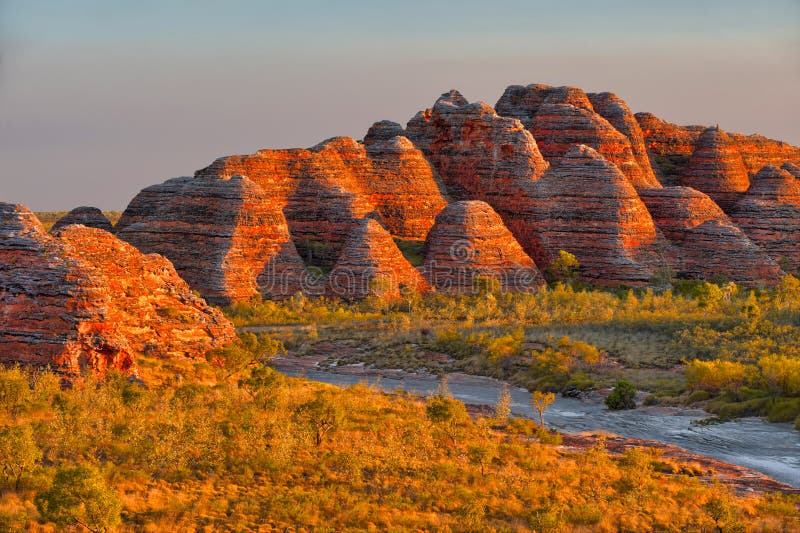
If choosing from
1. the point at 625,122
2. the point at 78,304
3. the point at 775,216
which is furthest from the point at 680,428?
the point at 625,122

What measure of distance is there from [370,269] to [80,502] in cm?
3757

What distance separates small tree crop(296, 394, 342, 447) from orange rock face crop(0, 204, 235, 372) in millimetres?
7004

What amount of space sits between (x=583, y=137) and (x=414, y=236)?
724 inches

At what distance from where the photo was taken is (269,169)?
61938 mm

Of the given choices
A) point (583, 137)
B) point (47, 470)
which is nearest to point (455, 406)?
point (47, 470)

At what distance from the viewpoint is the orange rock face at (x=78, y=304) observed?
27.9m

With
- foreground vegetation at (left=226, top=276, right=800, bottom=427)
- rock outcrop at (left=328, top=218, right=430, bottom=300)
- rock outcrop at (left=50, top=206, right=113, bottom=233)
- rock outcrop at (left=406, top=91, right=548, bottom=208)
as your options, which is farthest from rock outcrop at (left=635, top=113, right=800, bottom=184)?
rock outcrop at (left=50, top=206, right=113, bottom=233)

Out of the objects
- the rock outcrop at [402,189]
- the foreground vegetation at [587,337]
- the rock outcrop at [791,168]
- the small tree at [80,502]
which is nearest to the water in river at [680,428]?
the foreground vegetation at [587,337]

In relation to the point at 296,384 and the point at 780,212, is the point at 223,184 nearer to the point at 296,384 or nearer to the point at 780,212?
the point at 296,384

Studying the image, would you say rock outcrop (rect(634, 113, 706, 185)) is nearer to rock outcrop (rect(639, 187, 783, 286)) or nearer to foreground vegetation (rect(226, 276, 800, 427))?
rock outcrop (rect(639, 187, 783, 286))

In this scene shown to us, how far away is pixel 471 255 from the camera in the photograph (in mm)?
58562

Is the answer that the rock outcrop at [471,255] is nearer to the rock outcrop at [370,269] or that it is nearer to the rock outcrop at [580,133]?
the rock outcrop at [370,269]

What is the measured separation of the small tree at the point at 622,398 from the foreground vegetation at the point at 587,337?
101 centimetres

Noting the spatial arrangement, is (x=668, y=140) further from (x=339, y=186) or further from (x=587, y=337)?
(x=587, y=337)
